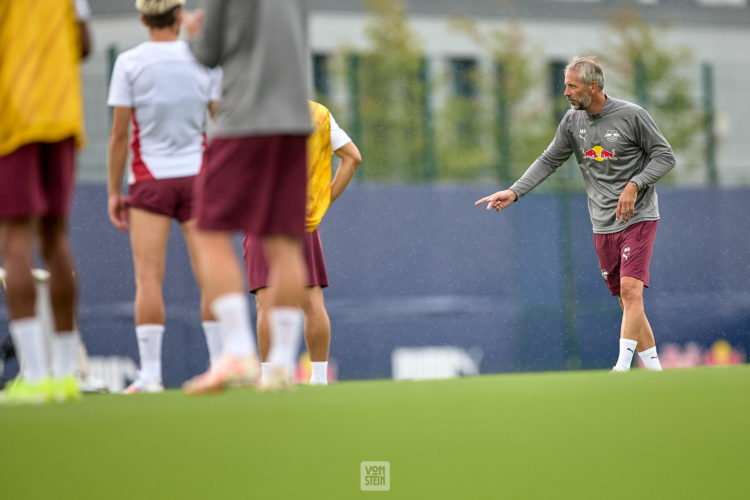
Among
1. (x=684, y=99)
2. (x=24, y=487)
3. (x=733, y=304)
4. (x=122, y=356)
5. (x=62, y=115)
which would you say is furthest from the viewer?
(x=684, y=99)

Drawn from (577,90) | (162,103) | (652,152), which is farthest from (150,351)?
(652,152)

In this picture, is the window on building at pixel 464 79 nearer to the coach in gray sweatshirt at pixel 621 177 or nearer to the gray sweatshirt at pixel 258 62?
the coach in gray sweatshirt at pixel 621 177

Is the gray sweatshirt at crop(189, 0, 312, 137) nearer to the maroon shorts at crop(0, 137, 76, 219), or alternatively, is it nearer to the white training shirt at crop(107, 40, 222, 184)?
the maroon shorts at crop(0, 137, 76, 219)

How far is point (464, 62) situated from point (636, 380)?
11.3 metres

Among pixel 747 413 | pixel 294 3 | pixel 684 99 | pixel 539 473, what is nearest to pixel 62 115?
pixel 294 3

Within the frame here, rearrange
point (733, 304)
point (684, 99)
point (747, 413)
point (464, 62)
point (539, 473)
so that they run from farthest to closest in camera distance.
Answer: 1. point (464, 62)
2. point (684, 99)
3. point (733, 304)
4. point (747, 413)
5. point (539, 473)

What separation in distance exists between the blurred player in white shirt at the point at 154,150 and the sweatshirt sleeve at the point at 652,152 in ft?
8.51

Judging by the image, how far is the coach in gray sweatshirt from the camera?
244 inches

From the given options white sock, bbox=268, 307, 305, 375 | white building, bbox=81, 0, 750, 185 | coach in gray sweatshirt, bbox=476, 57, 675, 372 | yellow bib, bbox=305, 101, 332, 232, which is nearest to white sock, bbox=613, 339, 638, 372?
coach in gray sweatshirt, bbox=476, 57, 675, 372

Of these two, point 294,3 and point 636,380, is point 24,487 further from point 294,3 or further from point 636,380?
point 636,380

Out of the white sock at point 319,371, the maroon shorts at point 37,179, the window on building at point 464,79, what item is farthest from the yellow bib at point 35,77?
the window on building at point 464,79

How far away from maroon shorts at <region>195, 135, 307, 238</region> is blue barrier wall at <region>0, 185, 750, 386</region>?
7.35m

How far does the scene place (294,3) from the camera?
11.5 ft

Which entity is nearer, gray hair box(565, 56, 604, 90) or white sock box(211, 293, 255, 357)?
white sock box(211, 293, 255, 357)
